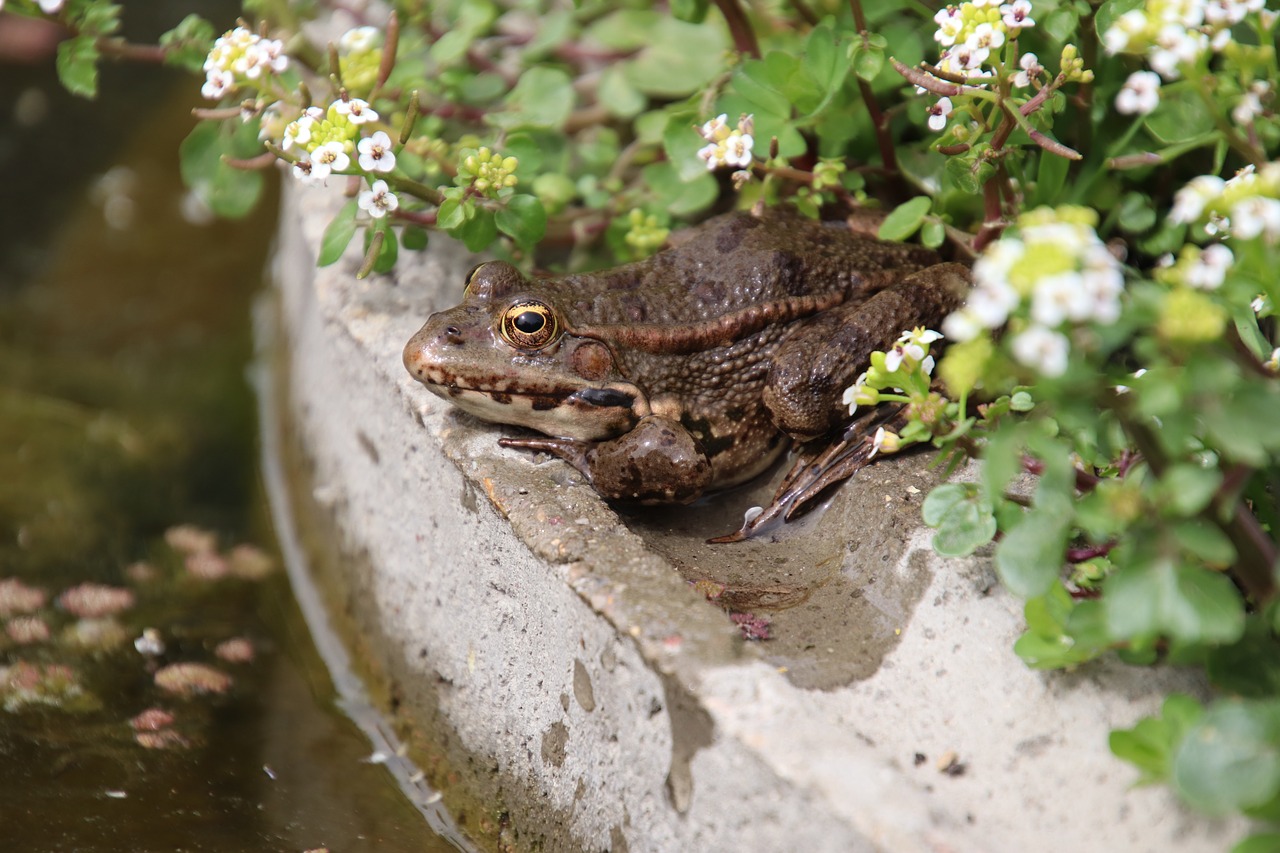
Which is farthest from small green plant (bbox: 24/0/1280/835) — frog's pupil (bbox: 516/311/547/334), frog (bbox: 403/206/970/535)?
frog's pupil (bbox: 516/311/547/334)

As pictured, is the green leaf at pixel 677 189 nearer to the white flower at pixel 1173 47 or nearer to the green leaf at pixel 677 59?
the green leaf at pixel 677 59

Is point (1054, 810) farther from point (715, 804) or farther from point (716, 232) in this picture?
point (716, 232)

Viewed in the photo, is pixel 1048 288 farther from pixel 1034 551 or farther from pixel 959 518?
pixel 959 518

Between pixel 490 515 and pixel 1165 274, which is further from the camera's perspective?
pixel 490 515

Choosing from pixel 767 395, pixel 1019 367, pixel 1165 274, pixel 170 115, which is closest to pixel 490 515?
pixel 767 395

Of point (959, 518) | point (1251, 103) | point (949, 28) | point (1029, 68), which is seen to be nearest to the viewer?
point (1251, 103)

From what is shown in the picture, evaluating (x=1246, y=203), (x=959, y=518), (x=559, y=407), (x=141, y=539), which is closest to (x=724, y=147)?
(x=559, y=407)

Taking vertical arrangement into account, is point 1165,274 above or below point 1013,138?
above

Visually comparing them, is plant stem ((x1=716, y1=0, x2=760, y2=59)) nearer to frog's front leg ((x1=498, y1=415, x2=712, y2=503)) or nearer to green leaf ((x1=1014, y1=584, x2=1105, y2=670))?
frog's front leg ((x1=498, y1=415, x2=712, y2=503))
